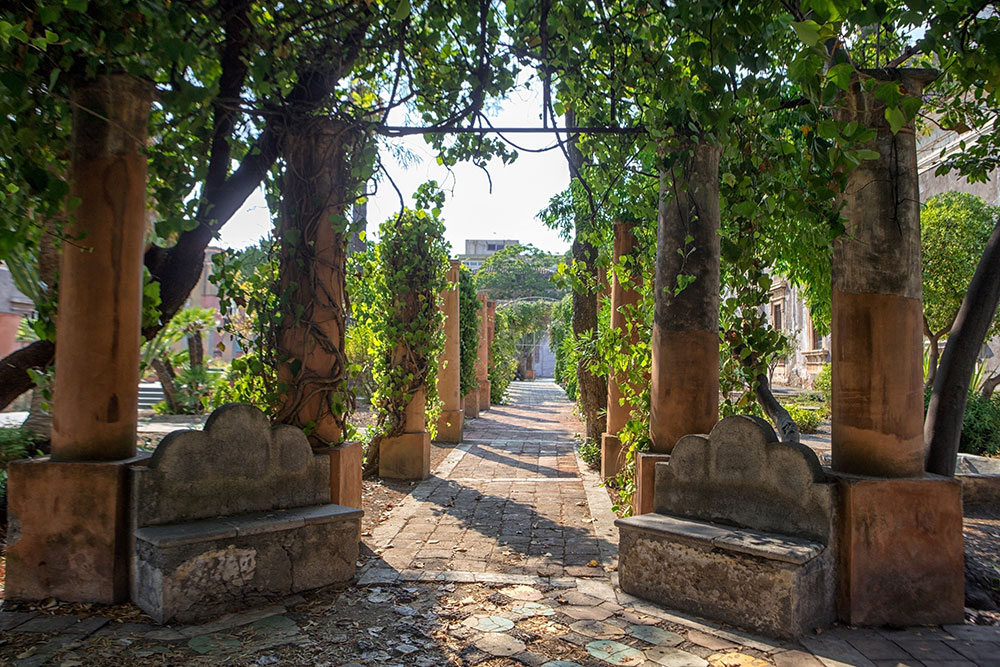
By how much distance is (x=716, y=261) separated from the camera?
16.2 feet

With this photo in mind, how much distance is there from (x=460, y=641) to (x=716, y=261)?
3054mm

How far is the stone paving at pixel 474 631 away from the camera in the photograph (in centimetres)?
330

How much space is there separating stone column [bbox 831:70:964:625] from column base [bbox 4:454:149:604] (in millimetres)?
4009

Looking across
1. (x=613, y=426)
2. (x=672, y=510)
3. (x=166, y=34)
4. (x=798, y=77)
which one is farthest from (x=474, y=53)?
(x=613, y=426)

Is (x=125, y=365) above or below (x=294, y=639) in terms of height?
above

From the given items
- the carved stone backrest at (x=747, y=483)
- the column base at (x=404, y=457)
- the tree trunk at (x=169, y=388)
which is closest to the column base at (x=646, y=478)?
the carved stone backrest at (x=747, y=483)

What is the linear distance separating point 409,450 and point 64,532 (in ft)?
17.1

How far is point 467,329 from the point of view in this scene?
1493 cm

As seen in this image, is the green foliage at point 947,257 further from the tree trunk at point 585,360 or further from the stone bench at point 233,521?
the stone bench at point 233,521

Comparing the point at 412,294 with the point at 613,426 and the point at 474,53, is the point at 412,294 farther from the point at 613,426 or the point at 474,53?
the point at 474,53

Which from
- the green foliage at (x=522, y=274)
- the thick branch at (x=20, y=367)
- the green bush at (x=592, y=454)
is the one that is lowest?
the green bush at (x=592, y=454)

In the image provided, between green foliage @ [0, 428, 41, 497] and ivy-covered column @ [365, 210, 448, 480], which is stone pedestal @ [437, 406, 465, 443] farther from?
green foliage @ [0, 428, 41, 497]

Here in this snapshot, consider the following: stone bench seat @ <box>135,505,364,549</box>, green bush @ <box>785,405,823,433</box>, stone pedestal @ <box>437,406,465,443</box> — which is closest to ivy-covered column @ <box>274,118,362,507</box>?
stone bench seat @ <box>135,505,364,549</box>

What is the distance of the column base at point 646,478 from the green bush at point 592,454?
180 inches
